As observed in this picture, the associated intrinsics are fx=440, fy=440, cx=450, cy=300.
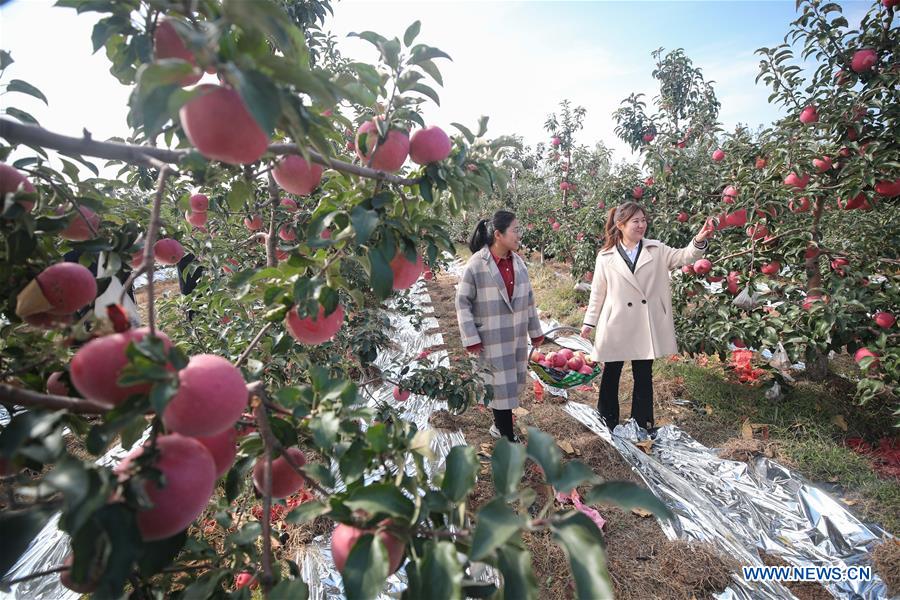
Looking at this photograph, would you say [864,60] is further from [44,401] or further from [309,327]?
[44,401]

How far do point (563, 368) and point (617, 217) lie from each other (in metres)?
1.09

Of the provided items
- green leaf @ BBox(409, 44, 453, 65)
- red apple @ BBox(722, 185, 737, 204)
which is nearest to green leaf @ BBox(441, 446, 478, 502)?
green leaf @ BBox(409, 44, 453, 65)

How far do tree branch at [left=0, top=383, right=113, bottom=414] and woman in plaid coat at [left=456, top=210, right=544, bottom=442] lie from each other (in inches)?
77.7

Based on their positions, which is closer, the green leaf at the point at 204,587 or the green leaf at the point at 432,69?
the green leaf at the point at 204,587

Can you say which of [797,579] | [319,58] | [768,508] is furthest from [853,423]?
[319,58]

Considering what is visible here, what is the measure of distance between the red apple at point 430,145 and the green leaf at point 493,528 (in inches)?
26.8

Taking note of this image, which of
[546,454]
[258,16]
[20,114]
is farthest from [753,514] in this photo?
[20,114]

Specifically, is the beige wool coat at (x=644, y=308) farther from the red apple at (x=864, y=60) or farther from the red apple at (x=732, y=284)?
the red apple at (x=864, y=60)

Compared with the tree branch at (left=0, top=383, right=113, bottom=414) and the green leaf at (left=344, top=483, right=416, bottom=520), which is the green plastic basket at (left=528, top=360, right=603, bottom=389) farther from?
the tree branch at (left=0, top=383, right=113, bottom=414)

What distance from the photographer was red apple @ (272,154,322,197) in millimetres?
924

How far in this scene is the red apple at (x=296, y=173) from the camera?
0.92m

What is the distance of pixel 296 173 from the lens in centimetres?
93

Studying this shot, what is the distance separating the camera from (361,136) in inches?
38.0

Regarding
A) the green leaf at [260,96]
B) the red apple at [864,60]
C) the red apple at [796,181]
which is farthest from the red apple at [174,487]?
the red apple at [864,60]
